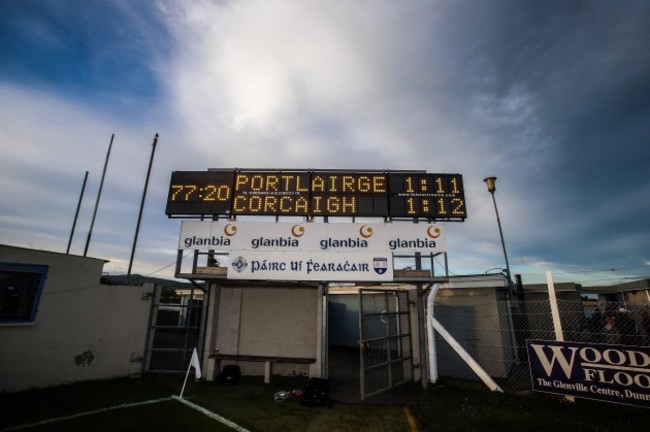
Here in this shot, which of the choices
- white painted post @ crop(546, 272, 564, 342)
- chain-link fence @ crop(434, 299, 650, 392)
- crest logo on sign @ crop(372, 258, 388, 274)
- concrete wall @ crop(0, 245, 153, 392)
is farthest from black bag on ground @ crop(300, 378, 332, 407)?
concrete wall @ crop(0, 245, 153, 392)

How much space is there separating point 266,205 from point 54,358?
7.94 m

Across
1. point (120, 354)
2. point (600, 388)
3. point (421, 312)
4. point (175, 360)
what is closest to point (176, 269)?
point (120, 354)

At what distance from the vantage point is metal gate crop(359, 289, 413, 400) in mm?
8938

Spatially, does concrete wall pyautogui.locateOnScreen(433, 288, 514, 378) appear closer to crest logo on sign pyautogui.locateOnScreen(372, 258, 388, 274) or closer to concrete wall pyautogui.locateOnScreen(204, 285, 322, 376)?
crest logo on sign pyautogui.locateOnScreen(372, 258, 388, 274)

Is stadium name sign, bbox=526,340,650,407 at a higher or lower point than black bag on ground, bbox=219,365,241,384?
higher

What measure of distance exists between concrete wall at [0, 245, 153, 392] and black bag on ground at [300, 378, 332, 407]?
22.5 ft

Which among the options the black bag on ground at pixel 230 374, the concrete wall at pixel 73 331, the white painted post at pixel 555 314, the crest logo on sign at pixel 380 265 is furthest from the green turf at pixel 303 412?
the crest logo on sign at pixel 380 265

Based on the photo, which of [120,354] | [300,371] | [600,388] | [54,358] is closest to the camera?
[600,388]

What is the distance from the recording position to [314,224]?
1091 centimetres

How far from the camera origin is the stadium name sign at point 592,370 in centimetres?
695

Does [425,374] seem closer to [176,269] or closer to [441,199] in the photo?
[441,199]

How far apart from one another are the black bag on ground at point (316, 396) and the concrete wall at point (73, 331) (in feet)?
22.5

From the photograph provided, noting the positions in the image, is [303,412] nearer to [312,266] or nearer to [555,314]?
[312,266]

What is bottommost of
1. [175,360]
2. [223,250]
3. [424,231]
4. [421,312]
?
[175,360]
